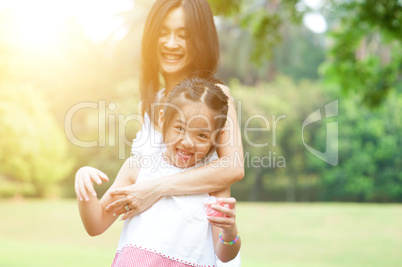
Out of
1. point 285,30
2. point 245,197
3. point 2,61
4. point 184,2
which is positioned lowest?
point 245,197

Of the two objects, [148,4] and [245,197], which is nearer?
[148,4]

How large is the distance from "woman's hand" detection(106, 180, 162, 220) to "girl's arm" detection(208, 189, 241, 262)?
0.25m

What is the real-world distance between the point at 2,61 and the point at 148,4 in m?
6.16

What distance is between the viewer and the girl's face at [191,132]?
1.77 meters

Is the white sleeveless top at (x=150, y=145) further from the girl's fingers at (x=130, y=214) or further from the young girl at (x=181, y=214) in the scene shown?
the girl's fingers at (x=130, y=214)

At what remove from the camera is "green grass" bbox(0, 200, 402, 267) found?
874 cm

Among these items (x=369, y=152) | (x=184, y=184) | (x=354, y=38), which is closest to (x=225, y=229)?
(x=184, y=184)

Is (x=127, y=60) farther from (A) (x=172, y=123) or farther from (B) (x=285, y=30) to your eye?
(A) (x=172, y=123)

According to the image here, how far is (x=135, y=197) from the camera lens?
177 cm

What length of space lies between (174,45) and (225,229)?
0.85 m

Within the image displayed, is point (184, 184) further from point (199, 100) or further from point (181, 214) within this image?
point (199, 100)

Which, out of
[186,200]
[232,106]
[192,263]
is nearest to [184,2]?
[232,106]

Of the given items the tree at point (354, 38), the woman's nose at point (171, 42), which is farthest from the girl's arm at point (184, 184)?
the tree at point (354, 38)

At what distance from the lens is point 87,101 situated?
65.0 feet
